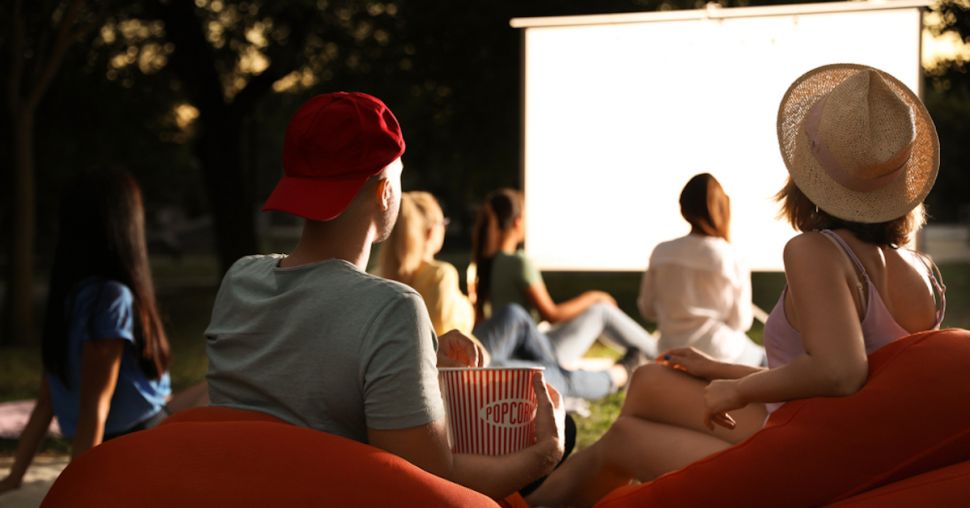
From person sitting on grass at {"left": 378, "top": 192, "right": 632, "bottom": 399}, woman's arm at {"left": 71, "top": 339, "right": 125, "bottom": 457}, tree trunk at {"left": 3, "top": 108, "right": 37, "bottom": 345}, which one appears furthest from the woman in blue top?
tree trunk at {"left": 3, "top": 108, "right": 37, "bottom": 345}

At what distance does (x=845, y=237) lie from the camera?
8.30ft

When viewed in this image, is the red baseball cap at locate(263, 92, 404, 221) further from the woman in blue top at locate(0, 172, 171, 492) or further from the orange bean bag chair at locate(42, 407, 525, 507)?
the woman in blue top at locate(0, 172, 171, 492)

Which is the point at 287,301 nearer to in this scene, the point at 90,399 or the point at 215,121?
the point at 90,399

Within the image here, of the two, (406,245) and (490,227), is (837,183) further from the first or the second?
(490,227)

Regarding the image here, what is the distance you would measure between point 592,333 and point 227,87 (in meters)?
17.1

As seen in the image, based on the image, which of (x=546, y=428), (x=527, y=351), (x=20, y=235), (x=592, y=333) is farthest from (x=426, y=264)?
(x=20, y=235)

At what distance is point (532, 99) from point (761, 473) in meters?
4.64

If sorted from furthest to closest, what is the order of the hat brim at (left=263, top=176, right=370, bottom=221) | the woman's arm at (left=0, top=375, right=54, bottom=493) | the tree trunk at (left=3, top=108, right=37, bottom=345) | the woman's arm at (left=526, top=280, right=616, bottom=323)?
the tree trunk at (left=3, top=108, right=37, bottom=345), the woman's arm at (left=526, top=280, right=616, bottom=323), the woman's arm at (left=0, top=375, right=54, bottom=493), the hat brim at (left=263, top=176, right=370, bottom=221)

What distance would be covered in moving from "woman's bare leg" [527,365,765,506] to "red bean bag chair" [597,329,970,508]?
2.59ft

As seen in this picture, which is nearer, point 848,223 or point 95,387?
point 848,223

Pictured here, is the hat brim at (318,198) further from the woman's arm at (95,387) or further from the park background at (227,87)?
the park background at (227,87)

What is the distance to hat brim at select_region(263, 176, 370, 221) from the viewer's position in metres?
2.10

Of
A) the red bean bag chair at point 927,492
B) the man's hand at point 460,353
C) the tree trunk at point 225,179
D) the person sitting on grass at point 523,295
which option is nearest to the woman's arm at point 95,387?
the man's hand at point 460,353

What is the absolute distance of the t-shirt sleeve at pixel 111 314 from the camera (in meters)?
3.74
